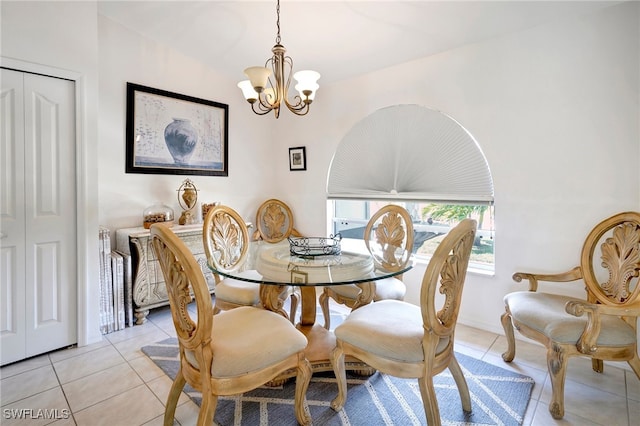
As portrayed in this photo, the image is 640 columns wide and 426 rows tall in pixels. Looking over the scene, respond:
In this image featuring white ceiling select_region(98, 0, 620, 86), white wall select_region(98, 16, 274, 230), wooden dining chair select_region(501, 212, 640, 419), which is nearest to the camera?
wooden dining chair select_region(501, 212, 640, 419)

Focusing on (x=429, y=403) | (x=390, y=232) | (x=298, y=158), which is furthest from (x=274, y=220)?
(x=429, y=403)

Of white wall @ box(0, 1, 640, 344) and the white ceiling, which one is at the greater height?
the white ceiling

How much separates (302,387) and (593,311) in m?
1.56

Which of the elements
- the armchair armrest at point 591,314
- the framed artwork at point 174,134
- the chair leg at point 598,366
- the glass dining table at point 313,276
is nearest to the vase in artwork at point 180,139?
the framed artwork at point 174,134

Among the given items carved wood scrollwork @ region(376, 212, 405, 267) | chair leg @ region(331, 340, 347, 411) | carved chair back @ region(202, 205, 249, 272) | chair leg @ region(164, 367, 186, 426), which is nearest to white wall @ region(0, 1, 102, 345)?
carved chair back @ region(202, 205, 249, 272)

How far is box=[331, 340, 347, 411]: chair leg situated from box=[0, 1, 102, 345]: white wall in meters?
2.08

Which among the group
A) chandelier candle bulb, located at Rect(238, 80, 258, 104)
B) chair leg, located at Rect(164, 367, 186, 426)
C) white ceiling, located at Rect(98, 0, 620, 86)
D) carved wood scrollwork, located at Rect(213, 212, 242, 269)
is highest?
white ceiling, located at Rect(98, 0, 620, 86)

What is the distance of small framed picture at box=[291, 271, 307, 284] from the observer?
1.66 m

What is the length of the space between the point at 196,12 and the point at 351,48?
146cm

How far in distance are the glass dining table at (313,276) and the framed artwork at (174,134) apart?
69.5 inches

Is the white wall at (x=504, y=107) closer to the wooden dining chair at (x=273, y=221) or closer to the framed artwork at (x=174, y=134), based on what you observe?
the framed artwork at (x=174, y=134)

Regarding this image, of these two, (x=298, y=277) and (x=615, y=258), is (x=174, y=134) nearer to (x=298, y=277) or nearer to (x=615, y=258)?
(x=298, y=277)

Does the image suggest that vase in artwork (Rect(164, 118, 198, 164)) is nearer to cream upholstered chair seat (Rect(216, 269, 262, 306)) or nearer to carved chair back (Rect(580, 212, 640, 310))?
cream upholstered chair seat (Rect(216, 269, 262, 306))

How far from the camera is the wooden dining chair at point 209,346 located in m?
1.33
